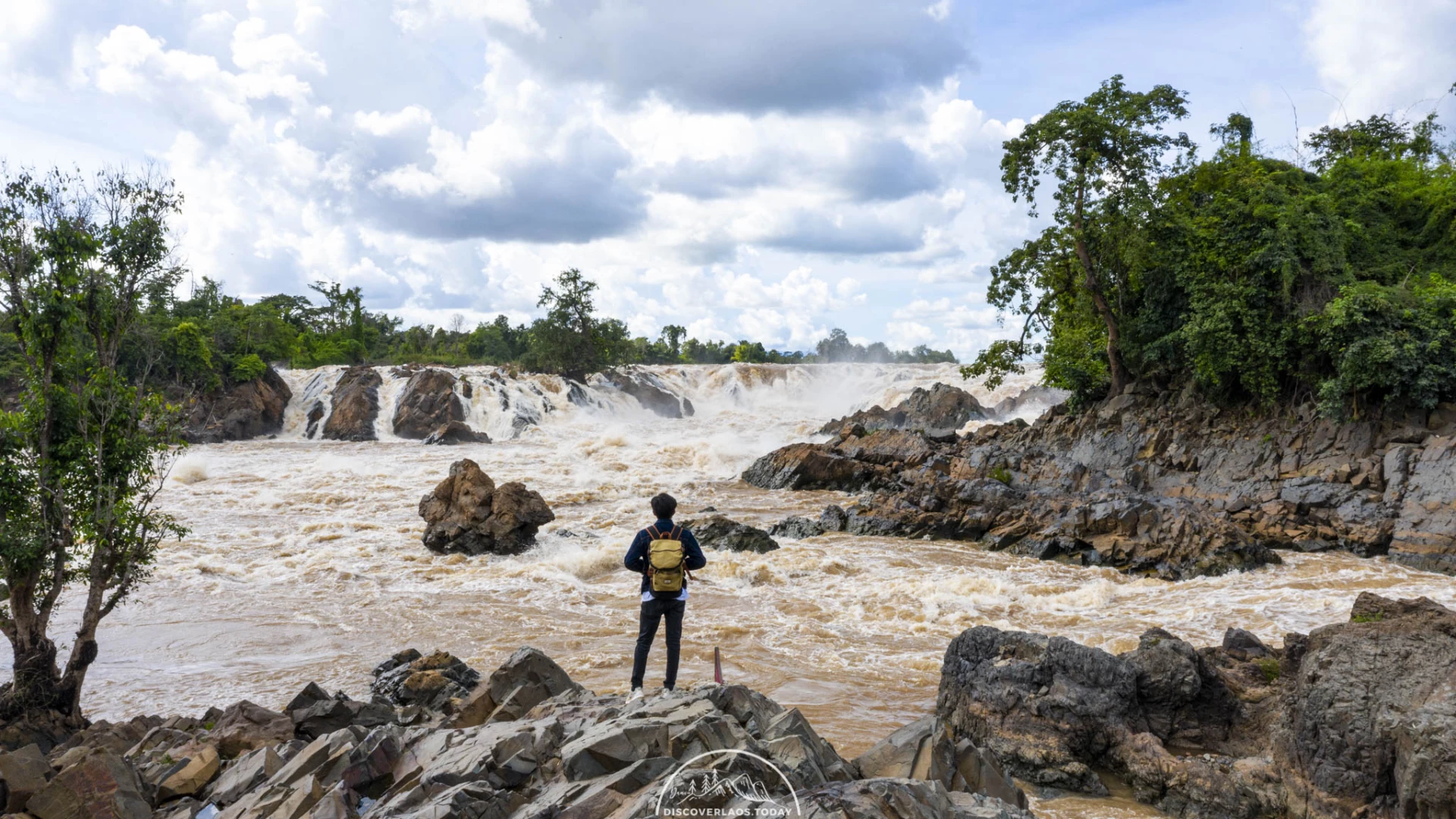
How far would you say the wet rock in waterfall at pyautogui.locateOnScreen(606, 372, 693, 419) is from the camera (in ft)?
149

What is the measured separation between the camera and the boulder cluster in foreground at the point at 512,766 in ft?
14.1

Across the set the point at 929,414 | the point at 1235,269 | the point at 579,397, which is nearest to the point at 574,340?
the point at 579,397

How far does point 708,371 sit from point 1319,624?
133 feet

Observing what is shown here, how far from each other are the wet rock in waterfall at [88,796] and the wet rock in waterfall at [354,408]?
108 feet

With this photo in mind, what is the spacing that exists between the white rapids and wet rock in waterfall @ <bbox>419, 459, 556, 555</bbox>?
437mm

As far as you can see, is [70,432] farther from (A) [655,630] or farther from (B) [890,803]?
(B) [890,803]

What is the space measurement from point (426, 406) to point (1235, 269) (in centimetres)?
3223

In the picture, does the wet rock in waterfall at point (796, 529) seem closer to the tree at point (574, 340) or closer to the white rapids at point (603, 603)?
the white rapids at point (603, 603)

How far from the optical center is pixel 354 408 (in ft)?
123

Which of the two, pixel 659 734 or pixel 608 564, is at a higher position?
pixel 659 734

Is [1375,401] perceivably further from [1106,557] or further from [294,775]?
[294,775]

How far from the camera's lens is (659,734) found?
4820 mm

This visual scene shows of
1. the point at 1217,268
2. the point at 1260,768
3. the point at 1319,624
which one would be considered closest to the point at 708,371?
the point at 1217,268

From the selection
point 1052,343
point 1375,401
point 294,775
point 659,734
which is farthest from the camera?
point 1052,343
